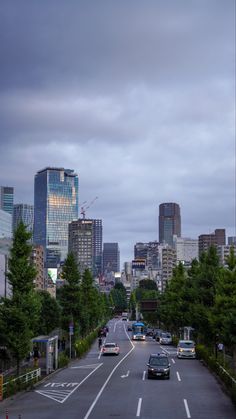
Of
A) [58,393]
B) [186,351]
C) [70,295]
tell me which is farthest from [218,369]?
[70,295]

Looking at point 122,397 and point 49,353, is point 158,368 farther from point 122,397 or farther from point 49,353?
point 49,353

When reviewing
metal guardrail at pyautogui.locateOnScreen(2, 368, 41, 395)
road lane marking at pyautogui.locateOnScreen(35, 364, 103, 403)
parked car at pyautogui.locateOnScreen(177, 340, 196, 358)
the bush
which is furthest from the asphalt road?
parked car at pyautogui.locateOnScreen(177, 340, 196, 358)

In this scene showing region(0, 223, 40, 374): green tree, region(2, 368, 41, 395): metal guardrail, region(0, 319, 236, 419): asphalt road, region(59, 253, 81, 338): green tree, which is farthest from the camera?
region(59, 253, 81, 338): green tree

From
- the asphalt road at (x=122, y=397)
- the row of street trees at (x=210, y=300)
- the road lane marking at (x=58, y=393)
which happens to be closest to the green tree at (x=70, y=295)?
the row of street trees at (x=210, y=300)

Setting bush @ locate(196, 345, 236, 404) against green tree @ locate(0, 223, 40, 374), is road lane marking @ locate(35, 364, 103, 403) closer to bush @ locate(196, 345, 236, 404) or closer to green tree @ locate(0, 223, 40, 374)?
green tree @ locate(0, 223, 40, 374)

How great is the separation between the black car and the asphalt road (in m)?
0.66

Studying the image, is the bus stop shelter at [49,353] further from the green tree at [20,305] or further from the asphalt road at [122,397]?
the green tree at [20,305]

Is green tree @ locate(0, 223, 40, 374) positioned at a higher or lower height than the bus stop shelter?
higher

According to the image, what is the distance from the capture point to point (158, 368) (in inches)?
1752

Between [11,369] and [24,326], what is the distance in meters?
14.8

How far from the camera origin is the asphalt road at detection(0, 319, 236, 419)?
2962cm

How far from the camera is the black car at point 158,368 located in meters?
44.3

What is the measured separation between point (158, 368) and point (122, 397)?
10.1 m

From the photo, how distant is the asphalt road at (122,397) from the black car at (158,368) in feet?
A: 2.16
